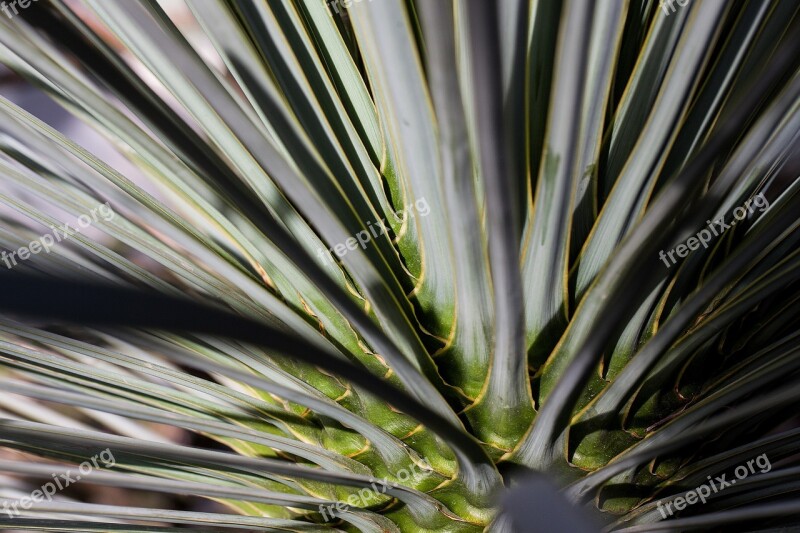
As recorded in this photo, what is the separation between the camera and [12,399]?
510mm

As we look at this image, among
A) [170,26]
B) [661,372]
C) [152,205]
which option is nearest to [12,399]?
[152,205]

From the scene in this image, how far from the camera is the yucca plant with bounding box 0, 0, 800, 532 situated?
9.3 inches

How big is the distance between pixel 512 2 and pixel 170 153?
0.19 m

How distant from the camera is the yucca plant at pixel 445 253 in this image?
235 mm

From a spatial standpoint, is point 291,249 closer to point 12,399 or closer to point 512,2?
point 512,2

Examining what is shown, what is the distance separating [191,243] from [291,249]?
10cm

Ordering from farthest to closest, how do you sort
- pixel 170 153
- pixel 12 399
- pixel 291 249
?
pixel 12 399, pixel 170 153, pixel 291 249

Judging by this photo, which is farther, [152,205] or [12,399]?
[12,399]

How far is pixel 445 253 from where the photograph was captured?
0.92 ft

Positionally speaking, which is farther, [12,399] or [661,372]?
[12,399]

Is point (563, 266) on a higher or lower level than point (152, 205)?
lower

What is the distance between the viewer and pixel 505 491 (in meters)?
0.29

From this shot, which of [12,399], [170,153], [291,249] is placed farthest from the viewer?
[12,399]

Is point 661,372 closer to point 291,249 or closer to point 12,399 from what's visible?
point 291,249
